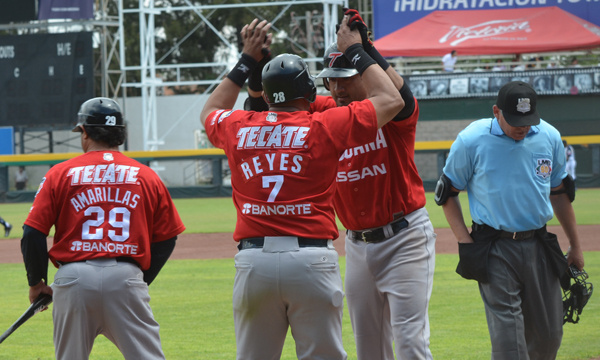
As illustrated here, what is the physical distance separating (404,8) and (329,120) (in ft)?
87.6

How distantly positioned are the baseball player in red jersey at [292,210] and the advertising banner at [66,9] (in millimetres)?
25791

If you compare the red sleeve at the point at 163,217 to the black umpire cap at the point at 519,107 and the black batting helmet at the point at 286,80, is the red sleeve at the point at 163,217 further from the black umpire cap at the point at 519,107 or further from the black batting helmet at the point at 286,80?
the black umpire cap at the point at 519,107

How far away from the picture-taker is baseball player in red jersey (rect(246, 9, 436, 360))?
4.29m

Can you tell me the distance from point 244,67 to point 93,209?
1.11 meters

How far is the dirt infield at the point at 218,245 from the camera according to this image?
41.5 feet

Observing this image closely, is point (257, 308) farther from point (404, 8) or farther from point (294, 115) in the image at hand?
point (404, 8)

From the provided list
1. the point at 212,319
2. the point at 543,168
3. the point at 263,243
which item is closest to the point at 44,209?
the point at 263,243

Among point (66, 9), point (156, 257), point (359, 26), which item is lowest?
point (156, 257)

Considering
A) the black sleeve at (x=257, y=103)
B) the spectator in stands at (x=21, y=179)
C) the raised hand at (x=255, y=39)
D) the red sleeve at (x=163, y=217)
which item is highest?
the raised hand at (x=255, y=39)

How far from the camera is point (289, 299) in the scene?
135 inches

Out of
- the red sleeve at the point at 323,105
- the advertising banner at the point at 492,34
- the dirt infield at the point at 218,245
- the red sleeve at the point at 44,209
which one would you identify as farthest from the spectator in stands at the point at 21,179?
the red sleeve at the point at 44,209

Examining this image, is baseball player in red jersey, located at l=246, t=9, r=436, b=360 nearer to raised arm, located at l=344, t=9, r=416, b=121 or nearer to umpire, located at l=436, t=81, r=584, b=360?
raised arm, located at l=344, t=9, r=416, b=121

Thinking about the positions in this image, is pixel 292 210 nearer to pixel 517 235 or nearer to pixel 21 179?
pixel 517 235

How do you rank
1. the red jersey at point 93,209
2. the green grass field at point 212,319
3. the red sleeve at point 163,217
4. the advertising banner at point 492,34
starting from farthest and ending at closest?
the advertising banner at point 492,34 → the green grass field at point 212,319 → the red sleeve at point 163,217 → the red jersey at point 93,209
